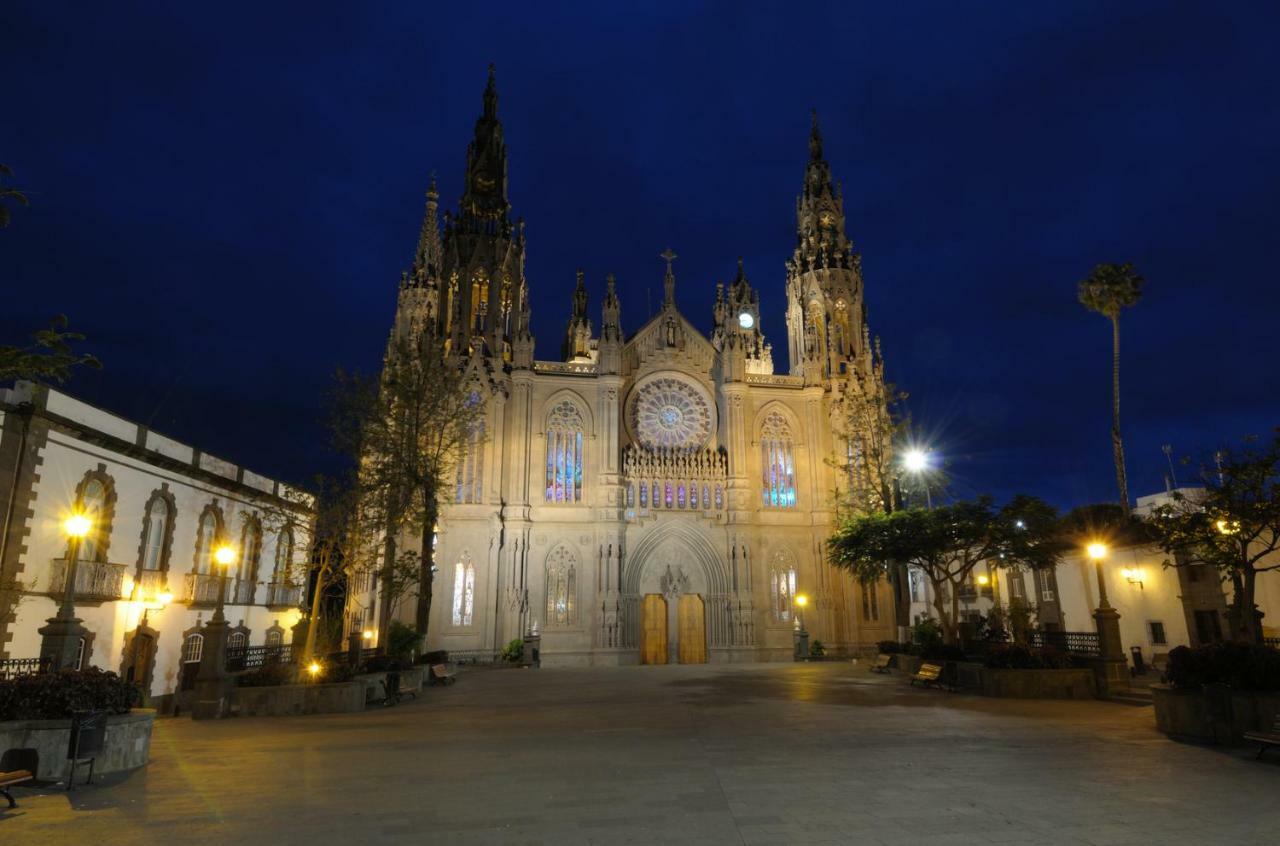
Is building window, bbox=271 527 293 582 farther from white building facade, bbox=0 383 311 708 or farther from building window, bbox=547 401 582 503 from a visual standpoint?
building window, bbox=547 401 582 503

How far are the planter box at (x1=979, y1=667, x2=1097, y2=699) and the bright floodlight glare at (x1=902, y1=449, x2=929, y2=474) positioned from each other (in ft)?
51.7

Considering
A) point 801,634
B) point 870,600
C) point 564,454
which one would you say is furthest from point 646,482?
point 870,600

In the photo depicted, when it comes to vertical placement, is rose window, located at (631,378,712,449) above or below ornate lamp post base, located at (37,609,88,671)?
above

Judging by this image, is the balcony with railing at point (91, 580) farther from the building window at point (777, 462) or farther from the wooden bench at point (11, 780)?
the building window at point (777, 462)

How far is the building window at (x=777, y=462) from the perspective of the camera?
43.7m

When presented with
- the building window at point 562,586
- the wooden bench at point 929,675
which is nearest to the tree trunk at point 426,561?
the building window at point 562,586

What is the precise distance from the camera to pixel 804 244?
164 feet

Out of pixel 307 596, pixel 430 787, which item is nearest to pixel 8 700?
pixel 430 787

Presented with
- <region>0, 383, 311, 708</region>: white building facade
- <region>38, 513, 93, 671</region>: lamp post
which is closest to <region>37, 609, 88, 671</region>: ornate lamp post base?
<region>38, 513, 93, 671</region>: lamp post

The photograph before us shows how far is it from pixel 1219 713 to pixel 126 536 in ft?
93.5

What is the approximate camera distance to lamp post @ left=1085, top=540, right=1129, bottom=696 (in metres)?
19.4

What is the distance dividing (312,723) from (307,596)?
22.6 m

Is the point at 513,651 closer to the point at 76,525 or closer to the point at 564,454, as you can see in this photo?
the point at 564,454

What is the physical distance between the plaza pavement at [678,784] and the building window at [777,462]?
26804 mm
